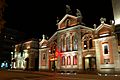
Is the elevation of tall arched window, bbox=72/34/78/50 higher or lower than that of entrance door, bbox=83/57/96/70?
higher

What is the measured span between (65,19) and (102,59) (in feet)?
59.1

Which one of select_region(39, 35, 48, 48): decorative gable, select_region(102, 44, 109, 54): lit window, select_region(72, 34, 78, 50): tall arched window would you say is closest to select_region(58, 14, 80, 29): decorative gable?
select_region(72, 34, 78, 50): tall arched window

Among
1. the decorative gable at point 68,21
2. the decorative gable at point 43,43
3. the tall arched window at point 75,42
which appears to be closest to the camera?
the tall arched window at point 75,42

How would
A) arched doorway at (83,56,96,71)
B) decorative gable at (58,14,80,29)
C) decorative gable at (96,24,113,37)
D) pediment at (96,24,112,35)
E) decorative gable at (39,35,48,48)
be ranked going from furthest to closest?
decorative gable at (39,35,48,48) < decorative gable at (58,14,80,29) < arched doorway at (83,56,96,71) < pediment at (96,24,112,35) < decorative gable at (96,24,113,37)

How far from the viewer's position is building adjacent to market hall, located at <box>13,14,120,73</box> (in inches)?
1705

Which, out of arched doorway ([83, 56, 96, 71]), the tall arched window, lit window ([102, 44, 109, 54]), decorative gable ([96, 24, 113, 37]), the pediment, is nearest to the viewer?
decorative gable ([96, 24, 113, 37])

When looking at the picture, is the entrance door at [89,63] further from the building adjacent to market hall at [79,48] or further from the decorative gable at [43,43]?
the decorative gable at [43,43]

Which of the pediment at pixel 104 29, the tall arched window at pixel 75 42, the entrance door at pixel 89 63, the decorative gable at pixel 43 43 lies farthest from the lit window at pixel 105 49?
the decorative gable at pixel 43 43

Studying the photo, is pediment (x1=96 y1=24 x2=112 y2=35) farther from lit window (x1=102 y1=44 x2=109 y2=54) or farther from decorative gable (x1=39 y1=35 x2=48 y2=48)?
decorative gable (x1=39 y1=35 x2=48 y2=48)

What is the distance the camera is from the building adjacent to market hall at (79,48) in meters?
43.3

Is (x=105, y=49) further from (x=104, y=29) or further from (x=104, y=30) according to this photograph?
(x=104, y=29)

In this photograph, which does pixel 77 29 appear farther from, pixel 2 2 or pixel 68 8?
pixel 2 2

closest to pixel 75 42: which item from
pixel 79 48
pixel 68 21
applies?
pixel 79 48

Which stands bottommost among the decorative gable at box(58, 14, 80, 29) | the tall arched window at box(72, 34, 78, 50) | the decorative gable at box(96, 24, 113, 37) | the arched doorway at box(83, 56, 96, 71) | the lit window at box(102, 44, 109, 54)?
the arched doorway at box(83, 56, 96, 71)
